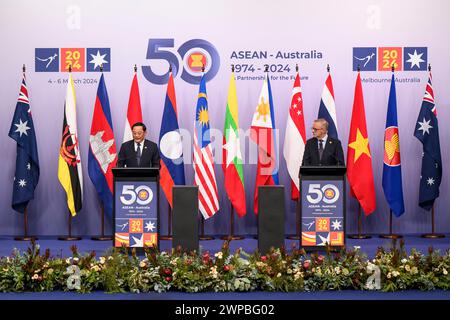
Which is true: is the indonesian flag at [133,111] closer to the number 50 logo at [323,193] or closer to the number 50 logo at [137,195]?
the number 50 logo at [137,195]

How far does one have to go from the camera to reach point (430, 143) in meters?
8.17

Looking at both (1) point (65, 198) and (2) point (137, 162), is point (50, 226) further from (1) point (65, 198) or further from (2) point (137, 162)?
(2) point (137, 162)

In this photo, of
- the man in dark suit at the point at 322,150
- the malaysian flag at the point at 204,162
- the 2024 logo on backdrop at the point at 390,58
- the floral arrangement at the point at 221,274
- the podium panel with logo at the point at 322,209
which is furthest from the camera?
the 2024 logo on backdrop at the point at 390,58

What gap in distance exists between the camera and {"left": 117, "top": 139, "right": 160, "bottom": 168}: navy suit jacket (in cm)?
750

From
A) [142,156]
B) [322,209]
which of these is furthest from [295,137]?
[322,209]

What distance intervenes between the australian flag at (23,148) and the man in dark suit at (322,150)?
11.3ft

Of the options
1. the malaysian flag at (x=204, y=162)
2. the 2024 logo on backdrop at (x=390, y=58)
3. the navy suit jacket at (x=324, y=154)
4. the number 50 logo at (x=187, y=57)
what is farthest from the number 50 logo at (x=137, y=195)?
the 2024 logo on backdrop at (x=390, y=58)

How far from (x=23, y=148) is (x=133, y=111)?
1.45 meters

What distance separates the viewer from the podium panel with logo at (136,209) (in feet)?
20.0

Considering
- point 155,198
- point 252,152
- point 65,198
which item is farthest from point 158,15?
point 155,198

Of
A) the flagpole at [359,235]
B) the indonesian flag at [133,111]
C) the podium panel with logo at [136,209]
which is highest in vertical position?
the indonesian flag at [133,111]

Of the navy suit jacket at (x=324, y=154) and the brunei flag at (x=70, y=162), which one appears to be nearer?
the navy suit jacket at (x=324, y=154)

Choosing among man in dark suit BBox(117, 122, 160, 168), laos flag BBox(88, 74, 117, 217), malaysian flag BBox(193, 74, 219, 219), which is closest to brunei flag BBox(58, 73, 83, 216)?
laos flag BBox(88, 74, 117, 217)

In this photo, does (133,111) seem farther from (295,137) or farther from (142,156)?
(295,137)
